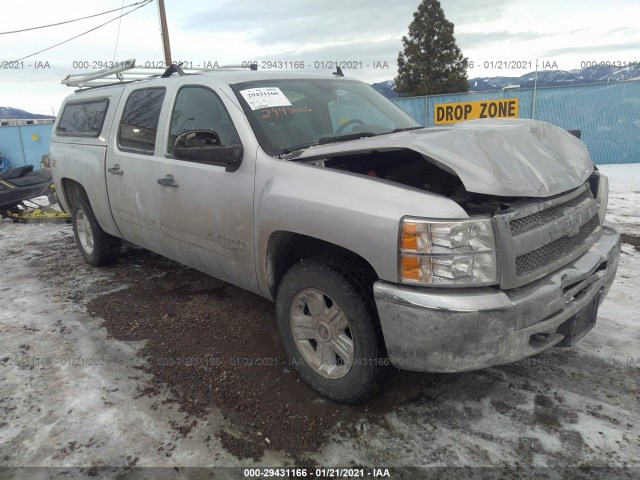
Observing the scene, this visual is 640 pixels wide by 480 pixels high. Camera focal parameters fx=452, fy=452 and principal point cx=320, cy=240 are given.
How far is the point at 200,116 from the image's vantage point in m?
3.29

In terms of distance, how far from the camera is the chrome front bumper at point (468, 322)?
198cm

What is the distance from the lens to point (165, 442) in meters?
2.30

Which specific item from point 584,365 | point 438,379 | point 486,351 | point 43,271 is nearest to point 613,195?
point 584,365

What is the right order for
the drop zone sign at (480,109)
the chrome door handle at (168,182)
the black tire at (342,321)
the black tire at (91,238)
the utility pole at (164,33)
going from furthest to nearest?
the utility pole at (164,33), the drop zone sign at (480,109), the black tire at (91,238), the chrome door handle at (168,182), the black tire at (342,321)

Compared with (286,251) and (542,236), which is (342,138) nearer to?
(286,251)

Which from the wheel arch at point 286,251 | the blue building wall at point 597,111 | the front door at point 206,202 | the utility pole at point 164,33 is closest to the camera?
the wheel arch at point 286,251

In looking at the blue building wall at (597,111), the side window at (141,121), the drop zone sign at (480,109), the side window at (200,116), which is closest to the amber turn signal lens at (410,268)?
the side window at (200,116)

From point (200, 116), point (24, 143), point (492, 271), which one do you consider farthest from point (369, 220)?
point (24, 143)

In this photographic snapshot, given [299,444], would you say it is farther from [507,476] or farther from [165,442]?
[507,476]

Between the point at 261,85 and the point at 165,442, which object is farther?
the point at 261,85

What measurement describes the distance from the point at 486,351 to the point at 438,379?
A: 823mm

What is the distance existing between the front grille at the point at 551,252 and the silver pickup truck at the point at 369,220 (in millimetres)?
11

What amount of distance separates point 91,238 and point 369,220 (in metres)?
3.97

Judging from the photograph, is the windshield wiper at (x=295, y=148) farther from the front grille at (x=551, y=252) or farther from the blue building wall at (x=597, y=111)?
the blue building wall at (x=597, y=111)
